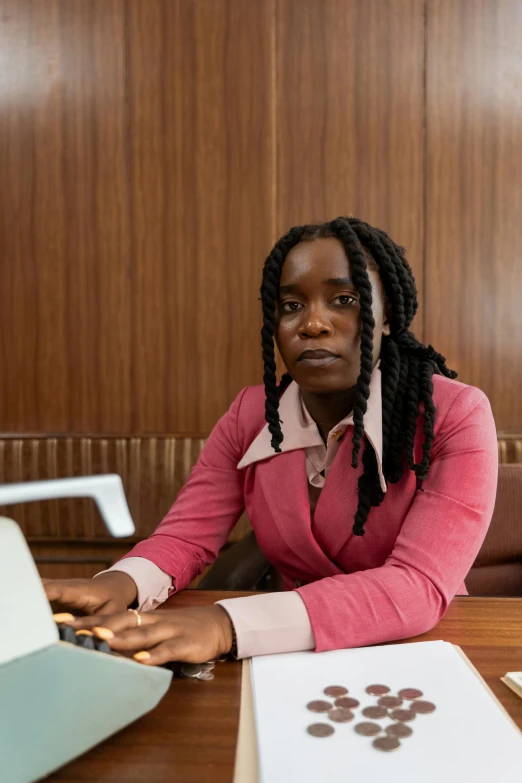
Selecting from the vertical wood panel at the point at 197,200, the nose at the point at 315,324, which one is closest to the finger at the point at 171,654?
the nose at the point at 315,324

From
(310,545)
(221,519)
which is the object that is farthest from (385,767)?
(221,519)

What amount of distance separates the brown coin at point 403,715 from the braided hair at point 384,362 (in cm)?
54

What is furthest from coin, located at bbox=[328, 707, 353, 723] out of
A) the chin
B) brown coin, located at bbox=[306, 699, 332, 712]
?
the chin

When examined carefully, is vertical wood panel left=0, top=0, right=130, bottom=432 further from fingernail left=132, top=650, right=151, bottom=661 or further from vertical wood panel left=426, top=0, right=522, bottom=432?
fingernail left=132, top=650, right=151, bottom=661

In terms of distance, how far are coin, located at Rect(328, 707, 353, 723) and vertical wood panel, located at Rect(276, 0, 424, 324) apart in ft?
7.91

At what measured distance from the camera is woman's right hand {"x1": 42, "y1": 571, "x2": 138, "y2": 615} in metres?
0.98

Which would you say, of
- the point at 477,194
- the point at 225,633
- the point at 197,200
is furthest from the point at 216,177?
the point at 225,633

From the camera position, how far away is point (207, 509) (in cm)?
145

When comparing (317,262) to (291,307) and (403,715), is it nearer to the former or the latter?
(291,307)

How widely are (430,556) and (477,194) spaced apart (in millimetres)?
2182

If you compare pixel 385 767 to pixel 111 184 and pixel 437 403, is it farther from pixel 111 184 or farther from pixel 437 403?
pixel 111 184

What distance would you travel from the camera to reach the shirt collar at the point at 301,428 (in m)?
1.29

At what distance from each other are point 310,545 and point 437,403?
0.37m

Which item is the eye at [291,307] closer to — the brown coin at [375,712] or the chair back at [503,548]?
the brown coin at [375,712]
